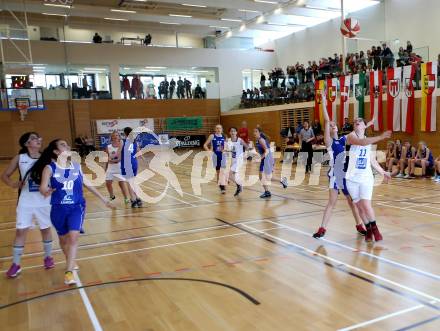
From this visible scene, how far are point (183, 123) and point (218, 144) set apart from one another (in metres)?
20.4

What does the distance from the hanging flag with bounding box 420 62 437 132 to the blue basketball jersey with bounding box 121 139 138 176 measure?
466 inches

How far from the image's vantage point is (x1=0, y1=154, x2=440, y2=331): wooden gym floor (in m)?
4.05

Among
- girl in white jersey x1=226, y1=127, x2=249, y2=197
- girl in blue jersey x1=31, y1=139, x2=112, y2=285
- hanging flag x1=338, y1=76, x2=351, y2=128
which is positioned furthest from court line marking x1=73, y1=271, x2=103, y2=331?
hanging flag x1=338, y1=76, x2=351, y2=128

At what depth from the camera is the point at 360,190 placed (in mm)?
6270

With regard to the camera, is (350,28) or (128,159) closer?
(128,159)

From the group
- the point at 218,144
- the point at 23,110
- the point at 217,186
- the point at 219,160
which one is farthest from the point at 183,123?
the point at 218,144

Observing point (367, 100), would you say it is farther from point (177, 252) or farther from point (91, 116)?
point (91, 116)

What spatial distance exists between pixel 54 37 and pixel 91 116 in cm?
610

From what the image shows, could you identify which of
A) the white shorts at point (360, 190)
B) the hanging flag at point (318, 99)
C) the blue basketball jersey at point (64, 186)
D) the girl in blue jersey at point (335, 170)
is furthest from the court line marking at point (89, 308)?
the hanging flag at point (318, 99)

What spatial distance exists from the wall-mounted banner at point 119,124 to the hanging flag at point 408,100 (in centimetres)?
1863

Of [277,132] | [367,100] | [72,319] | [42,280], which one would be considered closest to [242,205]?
[42,280]

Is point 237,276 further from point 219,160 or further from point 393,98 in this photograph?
point 393,98

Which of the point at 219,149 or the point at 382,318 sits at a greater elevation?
the point at 219,149

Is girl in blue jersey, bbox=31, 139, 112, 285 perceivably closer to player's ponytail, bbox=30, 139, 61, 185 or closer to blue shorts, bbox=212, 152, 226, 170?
player's ponytail, bbox=30, 139, 61, 185
